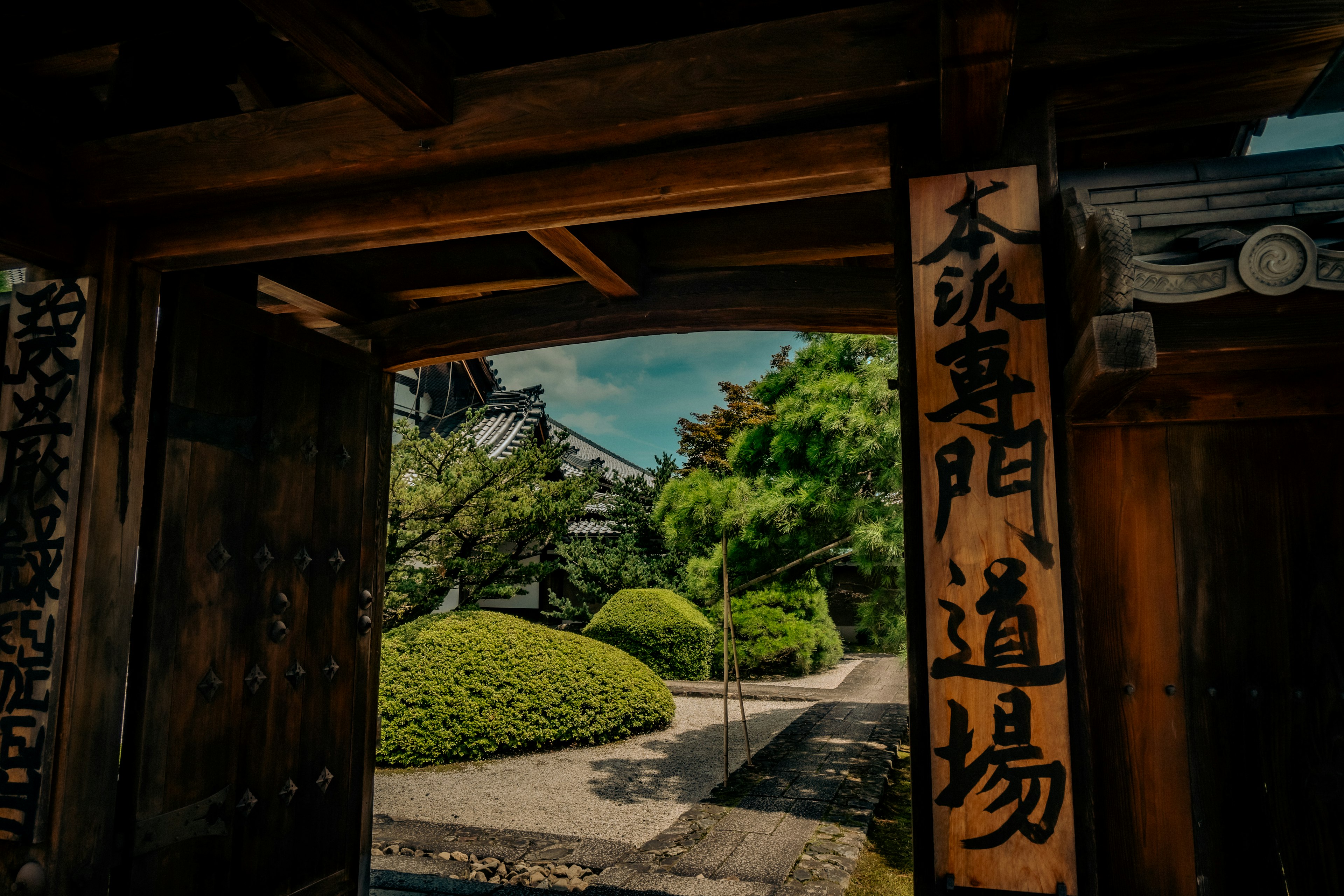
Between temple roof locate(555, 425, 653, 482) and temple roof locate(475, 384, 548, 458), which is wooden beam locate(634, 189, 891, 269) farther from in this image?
temple roof locate(555, 425, 653, 482)

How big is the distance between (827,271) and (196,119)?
2400mm

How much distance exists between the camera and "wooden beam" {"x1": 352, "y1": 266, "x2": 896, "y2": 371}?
128 inches

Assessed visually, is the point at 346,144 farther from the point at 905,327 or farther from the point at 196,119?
the point at 905,327

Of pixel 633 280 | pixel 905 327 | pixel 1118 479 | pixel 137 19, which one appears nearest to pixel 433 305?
pixel 633 280

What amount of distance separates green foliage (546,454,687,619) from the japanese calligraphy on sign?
10.6 m

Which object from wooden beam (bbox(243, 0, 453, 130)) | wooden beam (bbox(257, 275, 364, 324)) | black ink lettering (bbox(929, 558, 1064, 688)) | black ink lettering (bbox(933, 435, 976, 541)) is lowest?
black ink lettering (bbox(929, 558, 1064, 688))

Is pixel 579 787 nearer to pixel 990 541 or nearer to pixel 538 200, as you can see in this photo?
pixel 538 200

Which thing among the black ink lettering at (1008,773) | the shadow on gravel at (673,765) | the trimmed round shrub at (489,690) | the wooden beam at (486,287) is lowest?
the shadow on gravel at (673,765)

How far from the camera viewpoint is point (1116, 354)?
4.23 ft

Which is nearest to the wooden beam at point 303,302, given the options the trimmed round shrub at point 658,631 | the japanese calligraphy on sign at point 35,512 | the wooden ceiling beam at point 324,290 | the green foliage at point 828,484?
the wooden ceiling beam at point 324,290

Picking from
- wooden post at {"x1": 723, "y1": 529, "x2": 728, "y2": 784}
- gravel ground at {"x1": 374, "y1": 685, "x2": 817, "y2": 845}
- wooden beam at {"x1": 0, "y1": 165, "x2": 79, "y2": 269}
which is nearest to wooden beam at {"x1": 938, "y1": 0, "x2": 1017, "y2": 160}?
wooden beam at {"x1": 0, "y1": 165, "x2": 79, "y2": 269}

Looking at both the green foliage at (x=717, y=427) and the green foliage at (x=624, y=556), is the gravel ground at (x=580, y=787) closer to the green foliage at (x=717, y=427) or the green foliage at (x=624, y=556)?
the green foliage at (x=624, y=556)

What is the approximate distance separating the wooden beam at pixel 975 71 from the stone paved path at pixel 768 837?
3.18 meters

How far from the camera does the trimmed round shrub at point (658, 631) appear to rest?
10156 millimetres
